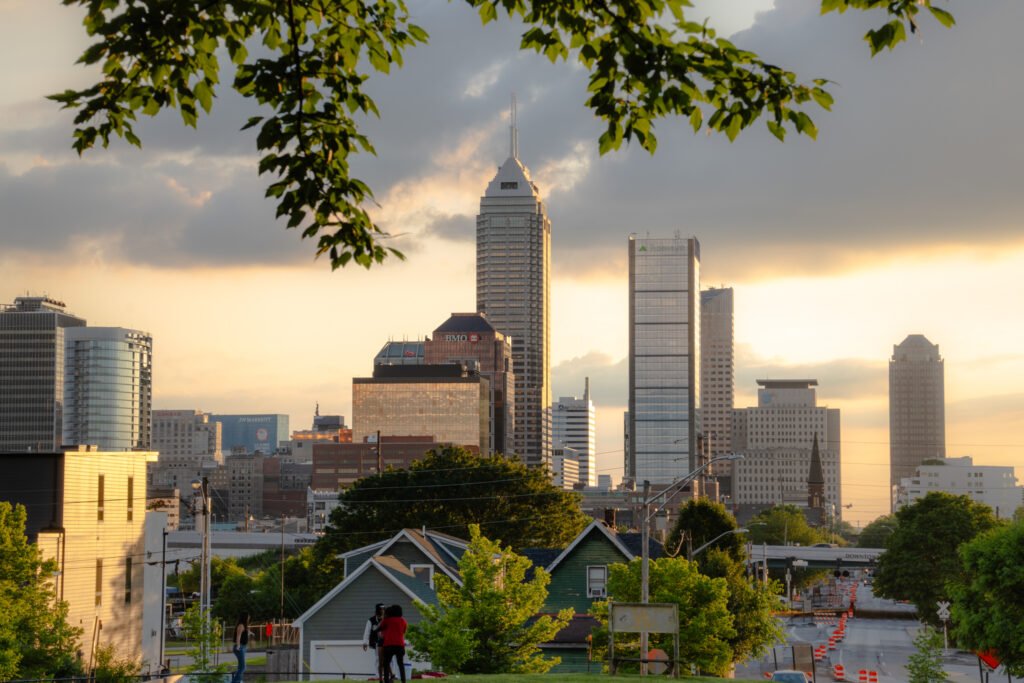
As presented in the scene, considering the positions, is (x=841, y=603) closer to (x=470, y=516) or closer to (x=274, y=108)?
(x=470, y=516)

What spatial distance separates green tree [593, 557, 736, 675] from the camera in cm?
4856

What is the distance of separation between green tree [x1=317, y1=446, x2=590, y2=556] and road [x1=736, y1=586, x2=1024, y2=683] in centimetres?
1994

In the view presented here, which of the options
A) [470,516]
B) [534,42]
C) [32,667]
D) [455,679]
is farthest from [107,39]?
[470,516]

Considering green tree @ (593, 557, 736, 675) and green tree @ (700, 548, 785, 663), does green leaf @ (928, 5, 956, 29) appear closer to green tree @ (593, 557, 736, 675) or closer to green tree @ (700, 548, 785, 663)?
green tree @ (593, 557, 736, 675)

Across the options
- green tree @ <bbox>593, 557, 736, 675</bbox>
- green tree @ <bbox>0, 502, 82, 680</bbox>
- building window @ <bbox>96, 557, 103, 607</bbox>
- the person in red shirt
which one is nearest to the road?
green tree @ <bbox>593, 557, 736, 675</bbox>

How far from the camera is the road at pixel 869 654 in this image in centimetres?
8325

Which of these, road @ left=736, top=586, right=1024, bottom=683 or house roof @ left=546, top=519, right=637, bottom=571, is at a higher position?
house roof @ left=546, top=519, right=637, bottom=571

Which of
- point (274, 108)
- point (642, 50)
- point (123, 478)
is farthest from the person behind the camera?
point (123, 478)

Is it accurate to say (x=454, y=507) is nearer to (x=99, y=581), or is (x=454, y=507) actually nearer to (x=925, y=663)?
(x=99, y=581)

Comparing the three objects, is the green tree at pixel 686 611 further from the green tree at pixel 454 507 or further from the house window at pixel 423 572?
the green tree at pixel 454 507

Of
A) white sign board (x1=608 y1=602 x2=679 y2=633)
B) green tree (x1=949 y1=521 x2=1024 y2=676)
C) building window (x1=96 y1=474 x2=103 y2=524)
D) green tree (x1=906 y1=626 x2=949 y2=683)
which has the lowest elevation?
green tree (x1=906 y1=626 x2=949 y2=683)

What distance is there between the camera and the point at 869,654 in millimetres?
98250

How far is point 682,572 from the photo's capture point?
2095 inches

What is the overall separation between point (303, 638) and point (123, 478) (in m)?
15.5
